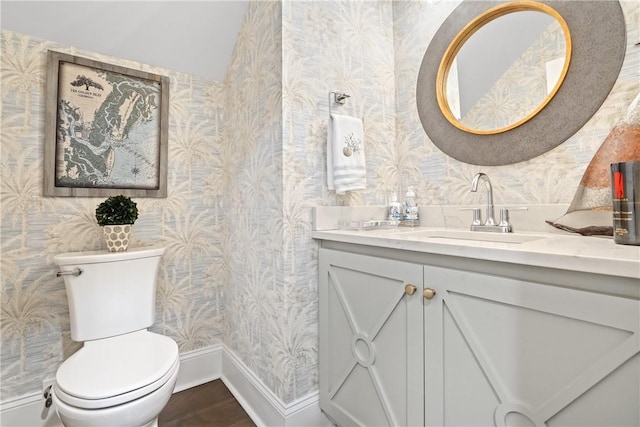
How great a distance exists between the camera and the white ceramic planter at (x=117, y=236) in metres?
1.39

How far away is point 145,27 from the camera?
152 cm

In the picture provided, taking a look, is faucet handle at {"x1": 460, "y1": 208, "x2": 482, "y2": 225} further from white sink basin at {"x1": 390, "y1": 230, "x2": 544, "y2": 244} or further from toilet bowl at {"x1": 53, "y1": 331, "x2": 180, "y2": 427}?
toilet bowl at {"x1": 53, "y1": 331, "x2": 180, "y2": 427}

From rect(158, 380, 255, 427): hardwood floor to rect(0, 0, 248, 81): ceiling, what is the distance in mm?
1854

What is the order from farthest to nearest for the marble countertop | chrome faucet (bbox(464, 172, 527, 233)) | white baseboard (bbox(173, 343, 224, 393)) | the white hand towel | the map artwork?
white baseboard (bbox(173, 343, 224, 393)) → the map artwork → the white hand towel → chrome faucet (bbox(464, 172, 527, 233)) → the marble countertop

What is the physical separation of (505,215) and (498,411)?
0.76 metres

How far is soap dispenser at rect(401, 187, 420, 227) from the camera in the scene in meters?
1.57

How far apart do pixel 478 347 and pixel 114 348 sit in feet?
4.57

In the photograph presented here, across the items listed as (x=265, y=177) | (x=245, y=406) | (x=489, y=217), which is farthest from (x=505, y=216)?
(x=245, y=406)

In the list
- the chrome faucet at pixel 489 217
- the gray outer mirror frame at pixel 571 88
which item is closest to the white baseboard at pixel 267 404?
the chrome faucet at pixel 489 217

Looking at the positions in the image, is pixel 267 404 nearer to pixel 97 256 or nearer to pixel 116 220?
pixel 97 256

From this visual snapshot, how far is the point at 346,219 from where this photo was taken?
1.43 metres

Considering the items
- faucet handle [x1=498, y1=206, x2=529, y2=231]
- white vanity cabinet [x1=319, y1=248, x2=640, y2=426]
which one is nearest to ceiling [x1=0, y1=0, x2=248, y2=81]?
white vanity cabinet [x1=319, y1=248, x2=640, y2=426]

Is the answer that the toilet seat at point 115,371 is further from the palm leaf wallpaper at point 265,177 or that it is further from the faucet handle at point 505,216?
the faucet handle at point 505,216

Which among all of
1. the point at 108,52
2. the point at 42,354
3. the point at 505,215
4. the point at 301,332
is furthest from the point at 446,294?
the point at 108,52
